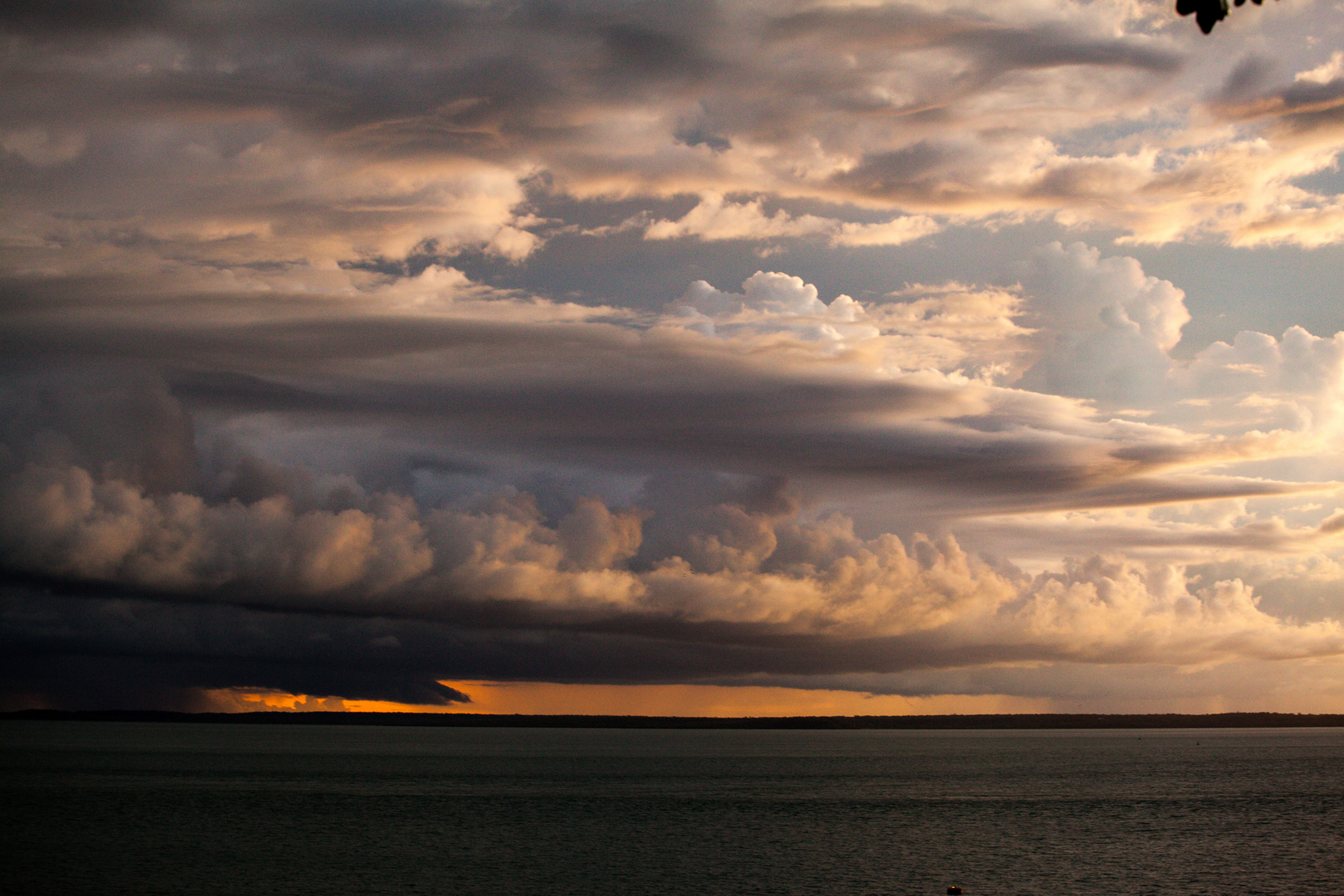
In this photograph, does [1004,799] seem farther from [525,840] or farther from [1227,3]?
[1227,3]

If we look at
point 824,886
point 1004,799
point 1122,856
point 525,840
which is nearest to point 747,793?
point 1004,799

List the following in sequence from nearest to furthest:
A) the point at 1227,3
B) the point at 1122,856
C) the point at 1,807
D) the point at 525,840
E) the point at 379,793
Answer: the point at 1227,3
the point at 1122,856
the point at 525,840
the point at 1,807
the point at 379,793

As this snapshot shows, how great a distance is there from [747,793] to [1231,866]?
107009mm

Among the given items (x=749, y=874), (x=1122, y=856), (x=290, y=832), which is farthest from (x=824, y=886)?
(x=290, y=832)

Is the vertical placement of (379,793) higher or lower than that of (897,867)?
lower

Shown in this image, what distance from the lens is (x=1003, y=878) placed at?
93.0 meters

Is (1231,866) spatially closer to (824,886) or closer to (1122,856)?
(1122,856)

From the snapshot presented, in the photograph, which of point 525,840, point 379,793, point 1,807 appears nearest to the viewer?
point 525,840

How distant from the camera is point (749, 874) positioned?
9506cm

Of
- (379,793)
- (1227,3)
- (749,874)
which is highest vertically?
(1227,3)

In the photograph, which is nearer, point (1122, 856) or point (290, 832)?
point (1122, 856)

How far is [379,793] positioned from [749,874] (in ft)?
379

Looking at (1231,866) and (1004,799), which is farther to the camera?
(1004,799)

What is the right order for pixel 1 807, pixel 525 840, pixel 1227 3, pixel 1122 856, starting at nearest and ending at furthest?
pixel 1227 3 → pixel 1122 856 → pixel 525 840 → pixel 1 807
